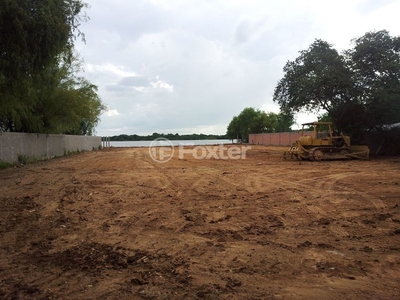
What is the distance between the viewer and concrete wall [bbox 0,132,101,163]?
1766 centimetres

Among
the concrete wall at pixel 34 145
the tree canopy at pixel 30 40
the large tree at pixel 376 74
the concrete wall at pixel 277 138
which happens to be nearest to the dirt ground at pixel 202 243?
the tree canopy at pixel 30 40

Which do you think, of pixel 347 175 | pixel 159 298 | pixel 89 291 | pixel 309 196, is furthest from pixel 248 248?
pixel 347 175

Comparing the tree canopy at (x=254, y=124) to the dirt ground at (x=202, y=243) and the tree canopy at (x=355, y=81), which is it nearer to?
the tree canopy at (x=355, y=81)

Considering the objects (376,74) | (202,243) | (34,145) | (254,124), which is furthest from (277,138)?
(202,243)

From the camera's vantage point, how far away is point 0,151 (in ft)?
55.7

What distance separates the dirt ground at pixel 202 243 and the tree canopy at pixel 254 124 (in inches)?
2387

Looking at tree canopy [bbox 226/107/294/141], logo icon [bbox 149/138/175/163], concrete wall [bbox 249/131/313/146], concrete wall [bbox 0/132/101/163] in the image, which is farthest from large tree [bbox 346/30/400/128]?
tree canopy [bbox 226/107/294/141]

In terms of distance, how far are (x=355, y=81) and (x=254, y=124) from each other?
5446 centimetres

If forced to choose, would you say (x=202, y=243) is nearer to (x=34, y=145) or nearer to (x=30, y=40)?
(x=30, y=40)

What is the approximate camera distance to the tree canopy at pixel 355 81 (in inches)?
761

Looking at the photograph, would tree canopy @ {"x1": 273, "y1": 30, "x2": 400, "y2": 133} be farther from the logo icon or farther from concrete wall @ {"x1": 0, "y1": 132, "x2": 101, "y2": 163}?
concrete wall @ {"x1": 0, "y1": 132, "x2": 101, "y2": 163}

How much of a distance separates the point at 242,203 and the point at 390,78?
16.5 m

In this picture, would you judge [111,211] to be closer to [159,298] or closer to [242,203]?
[242,203]

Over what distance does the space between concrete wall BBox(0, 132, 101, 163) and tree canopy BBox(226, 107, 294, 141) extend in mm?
47141
